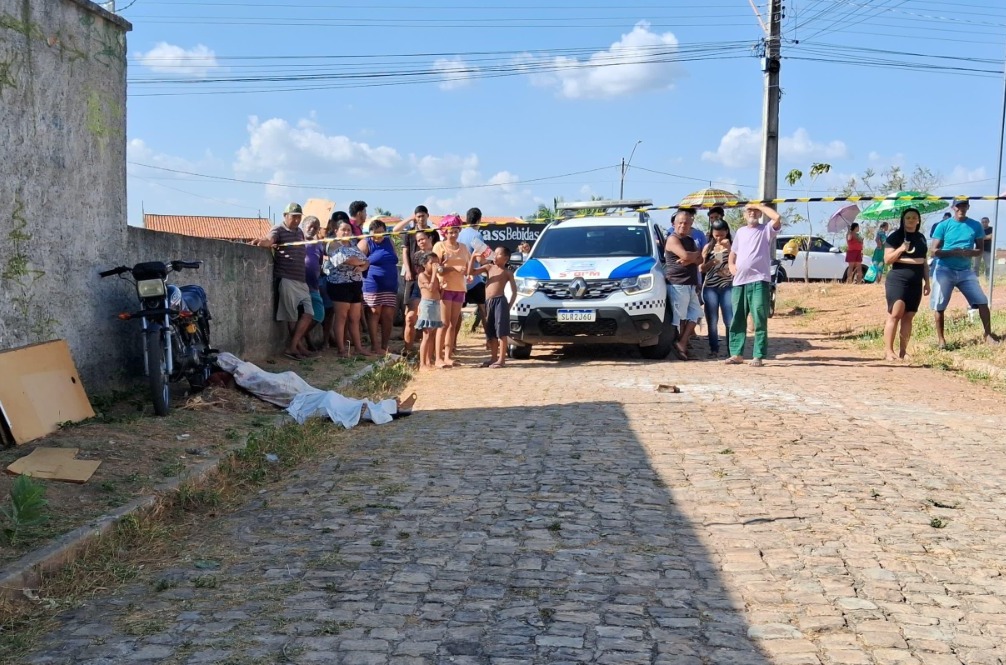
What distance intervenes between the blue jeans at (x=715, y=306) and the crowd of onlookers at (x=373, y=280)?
105 inches

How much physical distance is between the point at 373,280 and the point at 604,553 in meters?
8.31

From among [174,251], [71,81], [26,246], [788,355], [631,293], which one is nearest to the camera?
[26,246]

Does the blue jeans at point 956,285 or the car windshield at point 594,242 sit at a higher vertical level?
the car windshield at point 594,242

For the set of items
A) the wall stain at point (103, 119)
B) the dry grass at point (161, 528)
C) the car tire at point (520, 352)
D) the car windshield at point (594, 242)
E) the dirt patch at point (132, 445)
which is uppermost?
the wall stain at point (103, 119)

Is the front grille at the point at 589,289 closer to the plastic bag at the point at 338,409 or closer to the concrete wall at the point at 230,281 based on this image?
the concrete wall at the point at 230,281

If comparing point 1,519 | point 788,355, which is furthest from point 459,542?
point 788,355

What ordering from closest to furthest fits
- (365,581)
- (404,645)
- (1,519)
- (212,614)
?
(404,645) < (212,614) < (365,581) < (1,519)

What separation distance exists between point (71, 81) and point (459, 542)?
4.79 m

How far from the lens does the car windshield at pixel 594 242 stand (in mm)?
12836

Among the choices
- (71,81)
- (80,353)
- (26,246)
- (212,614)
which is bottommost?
(212,614)

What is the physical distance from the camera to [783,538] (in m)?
4.78

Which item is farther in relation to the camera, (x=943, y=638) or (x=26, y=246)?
(x=26, y=246)

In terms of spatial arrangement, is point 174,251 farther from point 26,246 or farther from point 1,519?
point 1,519

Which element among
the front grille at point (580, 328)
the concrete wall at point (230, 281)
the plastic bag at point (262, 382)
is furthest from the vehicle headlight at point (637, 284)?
the plastic bag at point (262, 382)
